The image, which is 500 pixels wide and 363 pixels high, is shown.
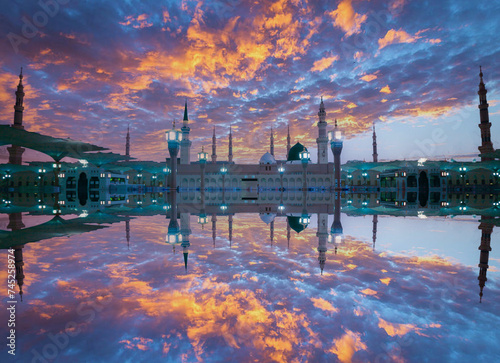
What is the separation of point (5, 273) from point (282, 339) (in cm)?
454

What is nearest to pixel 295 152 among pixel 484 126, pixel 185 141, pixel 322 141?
pixel 322 141

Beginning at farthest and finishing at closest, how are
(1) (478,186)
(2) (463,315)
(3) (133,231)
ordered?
(1) (478,186) < (3) (133,231) < (2) (463,315)

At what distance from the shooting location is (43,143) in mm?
36312

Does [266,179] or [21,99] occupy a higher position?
[21,99]

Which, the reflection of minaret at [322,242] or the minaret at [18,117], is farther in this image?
the minaret at [18,117]

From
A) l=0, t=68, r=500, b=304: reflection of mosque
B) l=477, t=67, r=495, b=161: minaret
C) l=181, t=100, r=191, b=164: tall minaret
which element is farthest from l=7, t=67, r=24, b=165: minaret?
l=477, t=67, r=495, b=161: minaret

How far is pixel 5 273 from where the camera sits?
13.8 ft

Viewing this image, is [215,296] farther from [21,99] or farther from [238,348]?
[21,99]

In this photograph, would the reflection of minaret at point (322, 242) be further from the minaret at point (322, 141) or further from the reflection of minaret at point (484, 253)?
the minaret at point (322, 141)

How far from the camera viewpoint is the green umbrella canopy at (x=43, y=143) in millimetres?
29211

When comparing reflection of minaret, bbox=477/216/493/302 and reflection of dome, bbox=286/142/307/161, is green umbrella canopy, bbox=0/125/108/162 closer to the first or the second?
reflection of minaret, bbox=477/216/493/302

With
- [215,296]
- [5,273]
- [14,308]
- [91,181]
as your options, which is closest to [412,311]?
[215,296]

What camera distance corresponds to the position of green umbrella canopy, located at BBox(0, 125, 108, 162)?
29211 millimetres

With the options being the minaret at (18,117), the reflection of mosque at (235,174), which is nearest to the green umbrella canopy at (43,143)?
the reflection of mosque at (235,174)
